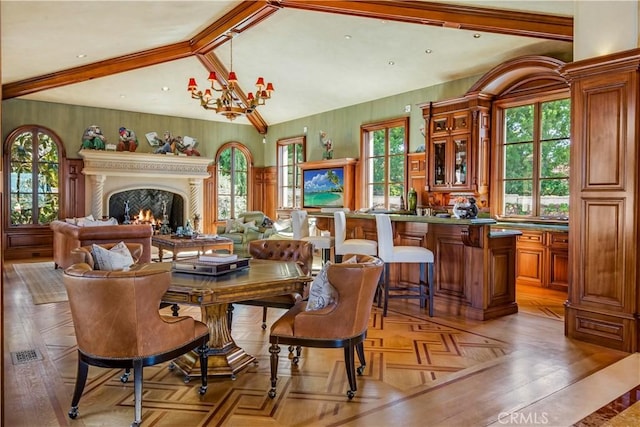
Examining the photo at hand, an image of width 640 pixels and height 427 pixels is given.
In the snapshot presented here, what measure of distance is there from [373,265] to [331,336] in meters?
0.53

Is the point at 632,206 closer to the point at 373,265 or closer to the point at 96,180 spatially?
the point at 373,265

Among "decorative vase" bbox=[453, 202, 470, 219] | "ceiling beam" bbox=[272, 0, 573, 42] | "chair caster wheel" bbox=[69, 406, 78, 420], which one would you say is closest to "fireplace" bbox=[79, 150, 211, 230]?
"ceiling beam" bbox=[272, 0, 573, 42]

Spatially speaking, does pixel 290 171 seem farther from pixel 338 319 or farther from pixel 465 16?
pixel 338 319

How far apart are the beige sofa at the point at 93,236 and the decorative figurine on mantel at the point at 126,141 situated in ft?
11.0

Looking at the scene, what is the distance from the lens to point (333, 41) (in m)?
7.05

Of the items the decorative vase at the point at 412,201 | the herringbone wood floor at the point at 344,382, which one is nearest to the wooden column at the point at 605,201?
the herringbone wood floor at the point at 344,382

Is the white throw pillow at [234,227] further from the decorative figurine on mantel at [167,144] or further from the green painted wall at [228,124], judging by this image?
the decorative figurine on mantel at [167,144]

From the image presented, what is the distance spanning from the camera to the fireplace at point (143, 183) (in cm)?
997

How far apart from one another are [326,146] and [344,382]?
7563 millimetres

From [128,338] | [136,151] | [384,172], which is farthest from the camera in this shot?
[136,151]

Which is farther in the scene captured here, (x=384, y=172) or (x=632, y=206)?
(x=384, y=172)

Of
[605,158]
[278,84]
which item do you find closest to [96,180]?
[278,84]

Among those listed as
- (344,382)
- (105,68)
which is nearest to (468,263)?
(344,382)
